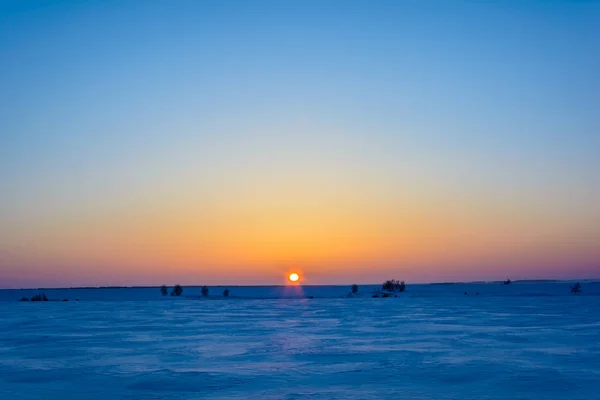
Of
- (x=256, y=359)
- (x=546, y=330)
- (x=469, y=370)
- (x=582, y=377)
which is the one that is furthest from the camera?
(x=546, y=330)

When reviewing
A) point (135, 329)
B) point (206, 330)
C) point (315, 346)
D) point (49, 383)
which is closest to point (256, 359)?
point (315, 346)

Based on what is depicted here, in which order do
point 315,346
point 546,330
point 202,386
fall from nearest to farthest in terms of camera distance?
point 202,386 → point 315,346 → point 546,330

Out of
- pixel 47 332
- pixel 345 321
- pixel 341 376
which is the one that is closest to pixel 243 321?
pixel 345 321

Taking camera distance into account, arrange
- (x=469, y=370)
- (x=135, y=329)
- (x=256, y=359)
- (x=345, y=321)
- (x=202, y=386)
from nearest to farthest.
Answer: (x=202, y=386) < (x=469, y=370) < (x=256, y=359) < (x=135, y=329) < (x=345, y=321)

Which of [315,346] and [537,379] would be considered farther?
[315,346]

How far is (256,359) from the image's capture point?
1755cm

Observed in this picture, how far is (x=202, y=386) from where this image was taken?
13.7 meters

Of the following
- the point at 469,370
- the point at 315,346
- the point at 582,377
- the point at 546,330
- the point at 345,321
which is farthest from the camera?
the point at 345,321

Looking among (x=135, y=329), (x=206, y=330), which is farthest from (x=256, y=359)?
(x=135, y=329)

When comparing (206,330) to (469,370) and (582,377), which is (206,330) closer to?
(469,370)

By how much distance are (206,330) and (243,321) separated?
218 inches

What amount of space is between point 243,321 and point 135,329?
626 cm

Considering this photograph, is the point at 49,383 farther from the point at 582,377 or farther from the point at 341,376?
the point at 582,377

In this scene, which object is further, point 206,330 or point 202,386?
point 206,330
